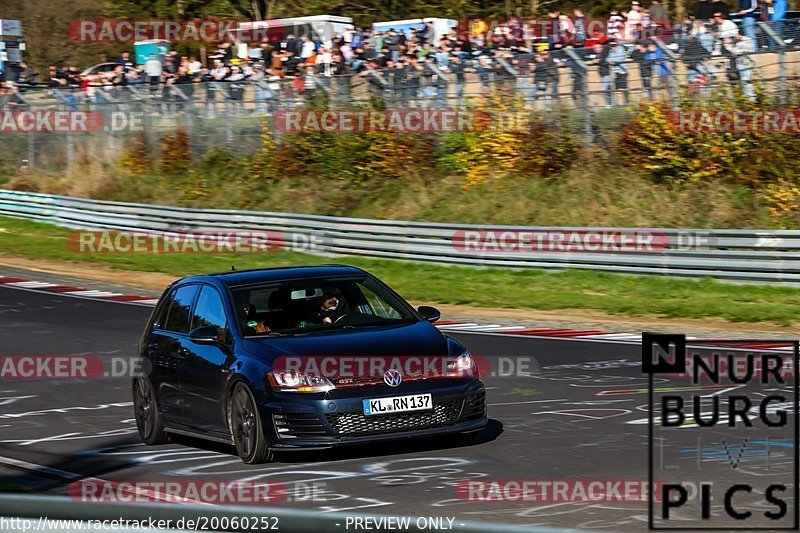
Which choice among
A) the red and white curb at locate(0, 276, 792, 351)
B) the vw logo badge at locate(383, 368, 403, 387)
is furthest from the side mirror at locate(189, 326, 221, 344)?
the red and white curb at locate(0, 276, 792, 351)

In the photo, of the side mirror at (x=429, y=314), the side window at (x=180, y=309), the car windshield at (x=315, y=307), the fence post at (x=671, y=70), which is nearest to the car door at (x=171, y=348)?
the side window at (x=180, y=309)

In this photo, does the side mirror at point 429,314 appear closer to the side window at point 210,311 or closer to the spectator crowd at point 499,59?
the side window at point 210,311

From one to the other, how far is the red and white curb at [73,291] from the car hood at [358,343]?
14.0m

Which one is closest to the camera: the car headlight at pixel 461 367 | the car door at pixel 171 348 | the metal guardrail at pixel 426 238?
the car headlight at pixel 461 367

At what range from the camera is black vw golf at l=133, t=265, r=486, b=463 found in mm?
8703

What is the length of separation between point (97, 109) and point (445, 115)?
42.7 feet

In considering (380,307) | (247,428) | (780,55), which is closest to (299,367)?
(247,428)

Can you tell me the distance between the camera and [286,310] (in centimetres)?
973

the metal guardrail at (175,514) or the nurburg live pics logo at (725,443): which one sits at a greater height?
the metal guardrail at (175,514)

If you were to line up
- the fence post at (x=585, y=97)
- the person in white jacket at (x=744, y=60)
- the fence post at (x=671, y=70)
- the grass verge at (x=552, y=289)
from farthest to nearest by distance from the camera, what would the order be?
1. the fence post at (x=585, y=97)
2. the fence post at (x=671, y=70)
3. the person in white jacket at (x=744, y=60)
4. the grass verge at (x=552, y=289)

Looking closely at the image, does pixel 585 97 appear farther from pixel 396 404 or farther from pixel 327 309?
pixel 396 404

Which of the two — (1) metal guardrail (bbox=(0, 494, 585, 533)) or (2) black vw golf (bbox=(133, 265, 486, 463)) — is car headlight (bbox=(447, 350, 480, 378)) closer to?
(2) black vw golf (bbox=(133, 265, 486, 463))

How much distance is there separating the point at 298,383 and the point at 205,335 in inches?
43.3

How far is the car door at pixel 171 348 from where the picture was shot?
10164mm
